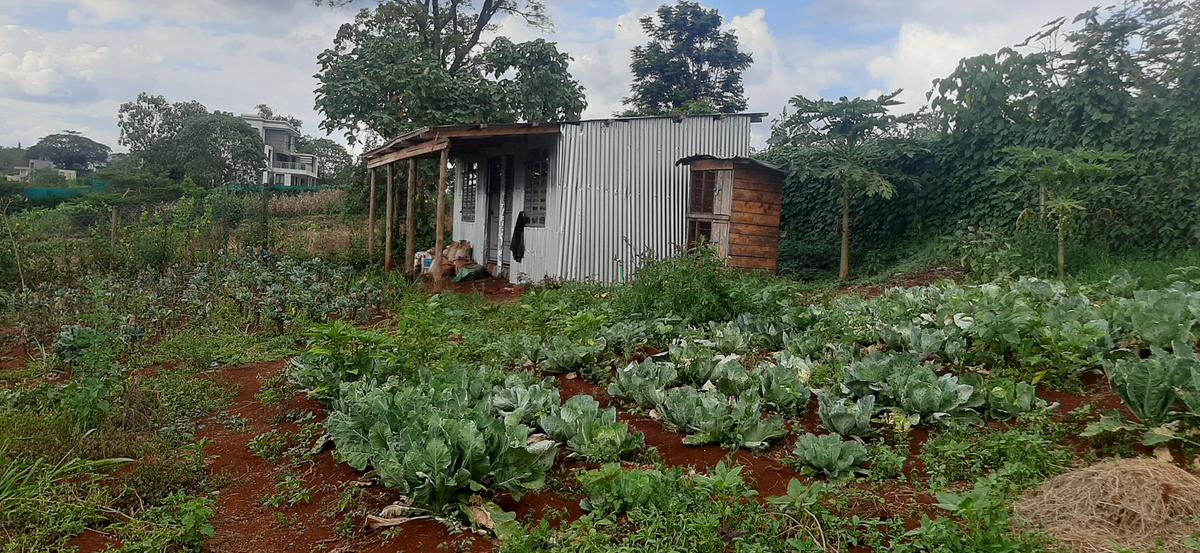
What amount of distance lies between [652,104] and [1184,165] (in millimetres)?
18604

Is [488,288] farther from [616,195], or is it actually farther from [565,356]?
[565,356]

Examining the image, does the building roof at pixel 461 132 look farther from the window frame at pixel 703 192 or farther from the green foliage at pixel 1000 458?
the green foliage at pixel 1000 458

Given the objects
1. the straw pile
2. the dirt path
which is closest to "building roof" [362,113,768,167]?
the dirt path

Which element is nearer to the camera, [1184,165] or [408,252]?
[1184,165]

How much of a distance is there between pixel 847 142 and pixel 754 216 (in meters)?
1.88

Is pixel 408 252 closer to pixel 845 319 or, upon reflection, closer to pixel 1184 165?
pixel 845 319

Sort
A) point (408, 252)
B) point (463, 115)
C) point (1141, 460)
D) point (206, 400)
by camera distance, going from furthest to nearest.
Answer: point (463, 115) → point (408, 252) → point (206, 400) → point (1141, 460)

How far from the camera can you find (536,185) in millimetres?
11883

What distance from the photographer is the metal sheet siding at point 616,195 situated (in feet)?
35.6

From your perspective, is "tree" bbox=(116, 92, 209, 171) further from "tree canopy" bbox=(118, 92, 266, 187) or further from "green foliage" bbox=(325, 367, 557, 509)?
"green foliage" bbox=(325, 367, 557, 509)

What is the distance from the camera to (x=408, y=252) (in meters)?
12.2

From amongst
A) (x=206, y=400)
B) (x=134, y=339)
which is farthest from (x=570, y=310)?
(x=134, y=339)

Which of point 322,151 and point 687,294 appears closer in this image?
point 687,294

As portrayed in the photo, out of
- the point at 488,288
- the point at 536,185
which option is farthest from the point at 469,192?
the point at 488,288
